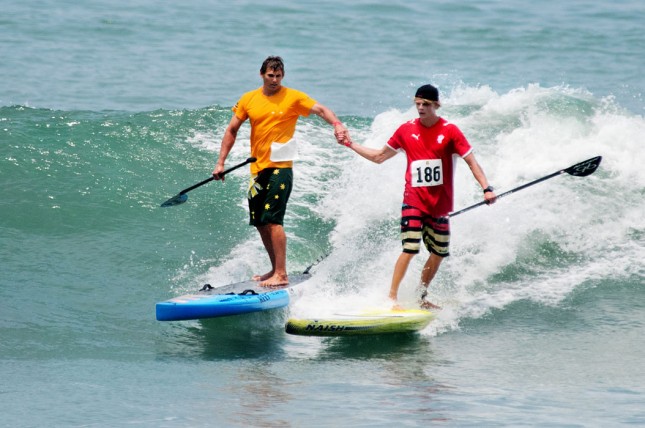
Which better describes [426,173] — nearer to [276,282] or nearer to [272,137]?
[272,137]

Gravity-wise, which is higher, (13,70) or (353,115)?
(13,70)

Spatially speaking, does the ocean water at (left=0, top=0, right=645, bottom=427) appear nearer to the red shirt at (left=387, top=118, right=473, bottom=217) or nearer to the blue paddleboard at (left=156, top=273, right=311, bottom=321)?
the blue paddleboard at (left=156, top=273, right=311, bottom=321)

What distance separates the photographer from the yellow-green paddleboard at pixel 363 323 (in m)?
7.74

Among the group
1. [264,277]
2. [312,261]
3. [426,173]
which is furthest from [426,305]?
[312,261]

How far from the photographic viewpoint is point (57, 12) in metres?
24.9

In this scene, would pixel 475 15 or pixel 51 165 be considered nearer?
pixel 51 165

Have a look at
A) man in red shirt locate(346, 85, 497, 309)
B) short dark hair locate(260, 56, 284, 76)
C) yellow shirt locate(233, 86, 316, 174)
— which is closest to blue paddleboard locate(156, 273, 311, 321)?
man in red shirt locate(346, 85, 497, 309)

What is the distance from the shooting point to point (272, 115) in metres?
8.52

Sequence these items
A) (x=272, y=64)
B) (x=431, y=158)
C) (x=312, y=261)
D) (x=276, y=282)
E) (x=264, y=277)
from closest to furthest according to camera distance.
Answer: (x=431, y=158) < (x=272, y=64) < (x=276, y=282) < (x=264, y=277) < (x=312, y=261)

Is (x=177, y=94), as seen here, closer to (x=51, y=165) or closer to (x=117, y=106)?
(x=117, y=106)

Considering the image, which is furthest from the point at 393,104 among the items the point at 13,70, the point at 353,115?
the point at 13,70

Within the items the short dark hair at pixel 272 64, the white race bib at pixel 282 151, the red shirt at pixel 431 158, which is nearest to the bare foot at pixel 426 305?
the red shirt at pixel 431 158

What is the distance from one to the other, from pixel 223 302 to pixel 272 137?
1390 millimetres

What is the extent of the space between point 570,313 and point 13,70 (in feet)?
44.4
